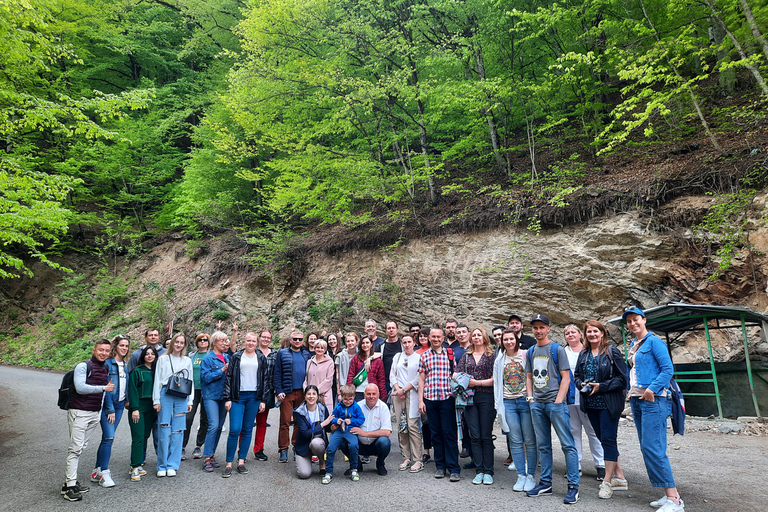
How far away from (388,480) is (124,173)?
72.8ft

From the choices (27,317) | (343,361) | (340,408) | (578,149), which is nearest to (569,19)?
(578,149)

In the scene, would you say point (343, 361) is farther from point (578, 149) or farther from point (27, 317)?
→ point (27, 317)

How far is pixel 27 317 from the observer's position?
21250 mm

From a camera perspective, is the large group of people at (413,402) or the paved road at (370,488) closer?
the paved road at (370,488)

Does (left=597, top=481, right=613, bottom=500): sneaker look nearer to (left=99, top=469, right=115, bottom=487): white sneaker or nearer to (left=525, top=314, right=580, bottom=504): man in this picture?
(left=525, top=314, right=580, bottom=504): man

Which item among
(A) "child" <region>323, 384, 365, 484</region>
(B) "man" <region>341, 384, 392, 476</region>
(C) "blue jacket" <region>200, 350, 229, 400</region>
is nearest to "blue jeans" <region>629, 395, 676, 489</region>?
(B) "man" <region>341, 384, 392, 476</region>

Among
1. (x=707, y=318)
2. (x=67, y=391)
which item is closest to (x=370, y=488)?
(x=67, y=391)

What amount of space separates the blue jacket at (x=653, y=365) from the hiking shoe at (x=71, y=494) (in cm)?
610

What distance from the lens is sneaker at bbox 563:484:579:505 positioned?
4.12 meters

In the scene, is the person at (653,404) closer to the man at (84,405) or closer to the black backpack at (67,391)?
the man at (84,405)

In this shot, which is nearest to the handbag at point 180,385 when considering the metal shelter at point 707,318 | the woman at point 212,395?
the woman at point 212,395

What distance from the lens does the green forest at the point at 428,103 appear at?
9555 mm

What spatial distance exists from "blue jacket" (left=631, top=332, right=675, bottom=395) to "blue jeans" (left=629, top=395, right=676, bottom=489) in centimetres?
15

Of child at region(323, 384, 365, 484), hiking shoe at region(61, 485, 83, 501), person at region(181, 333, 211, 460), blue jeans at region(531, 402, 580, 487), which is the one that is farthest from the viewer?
person at region(181, 333, 211, 460)
